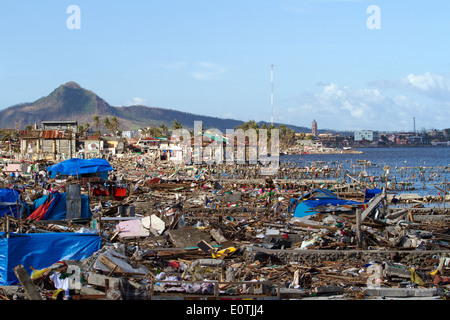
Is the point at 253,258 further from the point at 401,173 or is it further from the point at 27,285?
the point at 401,173

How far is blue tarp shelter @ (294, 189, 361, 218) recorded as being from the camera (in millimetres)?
17859

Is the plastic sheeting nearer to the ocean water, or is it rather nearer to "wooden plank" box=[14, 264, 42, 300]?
"wooden plank" box=[14, 264, 42, 300]

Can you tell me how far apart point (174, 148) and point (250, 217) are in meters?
46.3

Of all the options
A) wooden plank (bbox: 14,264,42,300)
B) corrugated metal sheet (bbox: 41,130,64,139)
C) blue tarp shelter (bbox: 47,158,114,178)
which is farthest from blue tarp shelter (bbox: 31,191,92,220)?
corrugated metal sheet (bbox: 41,130,64,139)

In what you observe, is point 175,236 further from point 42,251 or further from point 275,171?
point 275,171

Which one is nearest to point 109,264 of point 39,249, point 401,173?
point 39,249

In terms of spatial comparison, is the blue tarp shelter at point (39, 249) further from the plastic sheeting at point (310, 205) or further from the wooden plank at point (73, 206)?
the plastic sheeting at point (310, 205)

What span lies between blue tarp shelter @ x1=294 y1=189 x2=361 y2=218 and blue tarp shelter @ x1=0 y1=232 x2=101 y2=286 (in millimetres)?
8545

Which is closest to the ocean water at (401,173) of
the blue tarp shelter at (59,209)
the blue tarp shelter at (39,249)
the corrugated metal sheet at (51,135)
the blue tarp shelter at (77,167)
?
the blue tarp shelter at (77,167)

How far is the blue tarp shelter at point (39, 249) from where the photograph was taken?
34.8ft

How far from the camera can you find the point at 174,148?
63.9m

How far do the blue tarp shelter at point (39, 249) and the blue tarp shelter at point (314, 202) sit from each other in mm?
8545
